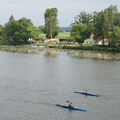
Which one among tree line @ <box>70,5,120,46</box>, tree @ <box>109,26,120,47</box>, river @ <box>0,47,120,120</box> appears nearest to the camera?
river @ <box>0,47,120,120</box>

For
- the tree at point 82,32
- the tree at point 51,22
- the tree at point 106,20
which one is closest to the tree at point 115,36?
the tree at point 106,20

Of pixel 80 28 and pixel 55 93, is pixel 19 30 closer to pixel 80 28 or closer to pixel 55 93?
pixel 80 28

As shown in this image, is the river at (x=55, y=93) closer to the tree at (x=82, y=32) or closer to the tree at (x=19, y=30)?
the tree at (x=82, y=32)

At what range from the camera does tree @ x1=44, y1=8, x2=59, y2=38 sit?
15525 cm

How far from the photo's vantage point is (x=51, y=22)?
154 meters

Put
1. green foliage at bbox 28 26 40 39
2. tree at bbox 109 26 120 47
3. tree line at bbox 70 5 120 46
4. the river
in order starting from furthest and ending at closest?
green foliage at bbox 28 26 40 39
tree line at bbox 70 5 120 46
tree at bbox 109 26 120 47
the river

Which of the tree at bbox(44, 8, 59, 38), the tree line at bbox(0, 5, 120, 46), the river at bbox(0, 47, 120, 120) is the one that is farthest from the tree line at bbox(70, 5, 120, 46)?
the river at bbox(0, 47, 120, 120)

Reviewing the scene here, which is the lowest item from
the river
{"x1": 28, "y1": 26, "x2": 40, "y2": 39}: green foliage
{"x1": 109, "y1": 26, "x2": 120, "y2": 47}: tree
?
the river

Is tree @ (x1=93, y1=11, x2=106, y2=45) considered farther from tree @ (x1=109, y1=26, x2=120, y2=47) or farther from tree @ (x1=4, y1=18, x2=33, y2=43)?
tree @ (x1=4, y1=18, x2=33, y2=43)

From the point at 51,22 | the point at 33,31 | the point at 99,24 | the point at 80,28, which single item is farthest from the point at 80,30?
the point at 33,31

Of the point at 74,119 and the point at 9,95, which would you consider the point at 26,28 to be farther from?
the point at 74,119

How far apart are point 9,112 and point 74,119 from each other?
8.25 metres

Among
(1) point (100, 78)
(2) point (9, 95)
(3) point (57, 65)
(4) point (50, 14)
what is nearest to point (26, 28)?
(4) point (50, 14)

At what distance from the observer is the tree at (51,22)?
155 metres
